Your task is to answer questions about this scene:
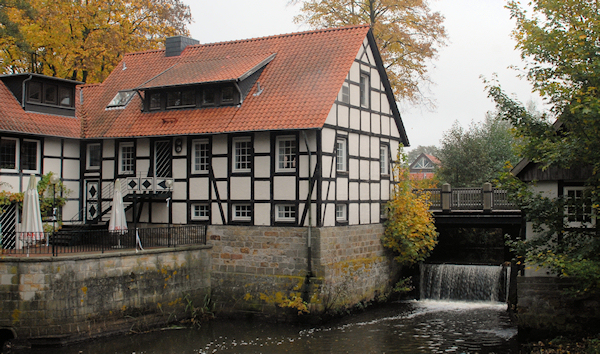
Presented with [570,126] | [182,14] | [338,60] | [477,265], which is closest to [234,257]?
[338,60]

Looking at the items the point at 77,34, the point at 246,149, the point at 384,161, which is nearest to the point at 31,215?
the point at 246,149

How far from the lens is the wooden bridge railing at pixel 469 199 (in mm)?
23016

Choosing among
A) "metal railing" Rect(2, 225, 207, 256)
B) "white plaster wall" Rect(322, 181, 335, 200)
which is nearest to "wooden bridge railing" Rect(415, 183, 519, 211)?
"white plaster wall" Rect(322, 181, 335, 200)

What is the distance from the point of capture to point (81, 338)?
647 inches

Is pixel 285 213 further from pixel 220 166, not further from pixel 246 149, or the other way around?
pixel 220 166

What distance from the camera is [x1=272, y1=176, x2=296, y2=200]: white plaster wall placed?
19.2 meters

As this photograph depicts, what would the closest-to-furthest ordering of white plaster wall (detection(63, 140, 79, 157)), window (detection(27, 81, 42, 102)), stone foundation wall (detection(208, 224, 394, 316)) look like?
stone foundation wall (detection(208, 224, 394, 316)), window (detection(27, 81, 42, 102)), white plaster wall (detection(63, 140, 79, 157))

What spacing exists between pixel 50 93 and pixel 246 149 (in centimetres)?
797

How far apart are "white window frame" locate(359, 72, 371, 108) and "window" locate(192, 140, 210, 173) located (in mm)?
5483

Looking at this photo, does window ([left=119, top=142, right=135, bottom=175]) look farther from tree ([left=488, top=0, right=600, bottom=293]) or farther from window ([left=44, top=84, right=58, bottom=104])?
tree ([left=488, top=0, right=600, bottom=293])

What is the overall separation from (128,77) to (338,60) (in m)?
9.33

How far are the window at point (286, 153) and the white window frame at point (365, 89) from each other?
327 centimetres

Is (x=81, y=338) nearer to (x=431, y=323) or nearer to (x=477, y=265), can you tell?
(x=431, y=323)

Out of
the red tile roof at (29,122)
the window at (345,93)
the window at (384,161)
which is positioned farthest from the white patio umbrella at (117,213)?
the window at (384,161)
